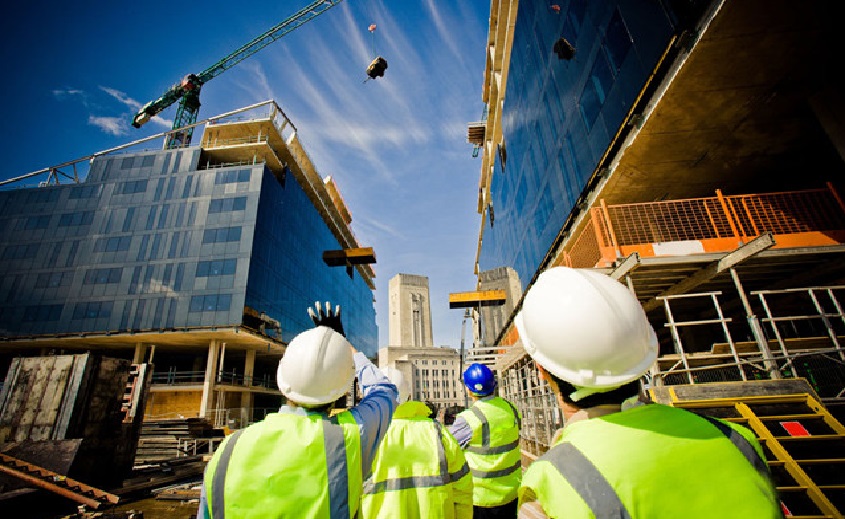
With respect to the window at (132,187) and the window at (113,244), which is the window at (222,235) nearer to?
the window at (113,244)

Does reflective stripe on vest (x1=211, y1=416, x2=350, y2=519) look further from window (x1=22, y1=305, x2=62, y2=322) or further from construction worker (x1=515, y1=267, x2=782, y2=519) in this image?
window (x1=22, y1=305, x2=62, y2=322)

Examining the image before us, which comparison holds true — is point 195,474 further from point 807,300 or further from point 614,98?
point 807,300

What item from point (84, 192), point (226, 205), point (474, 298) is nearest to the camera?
point (474, 298)

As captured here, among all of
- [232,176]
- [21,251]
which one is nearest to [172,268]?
[232,176]

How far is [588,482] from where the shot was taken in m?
1.02

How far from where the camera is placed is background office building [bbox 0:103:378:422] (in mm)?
25125

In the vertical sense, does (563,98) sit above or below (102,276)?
below

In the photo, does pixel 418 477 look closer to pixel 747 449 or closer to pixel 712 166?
pixel 747 449

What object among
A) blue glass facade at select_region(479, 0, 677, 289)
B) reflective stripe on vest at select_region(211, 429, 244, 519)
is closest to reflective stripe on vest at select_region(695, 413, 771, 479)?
reflective stripe on vest at select_region(211, 429, 244, 519)

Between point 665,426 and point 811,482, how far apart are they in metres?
3.79

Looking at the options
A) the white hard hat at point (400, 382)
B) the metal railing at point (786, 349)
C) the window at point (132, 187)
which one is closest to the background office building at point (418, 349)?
the window at point (132, 187)

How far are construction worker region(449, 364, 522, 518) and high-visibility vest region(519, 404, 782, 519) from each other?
2.60 meters

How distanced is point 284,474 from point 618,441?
1403 millimetres

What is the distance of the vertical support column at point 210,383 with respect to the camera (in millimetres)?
23019
